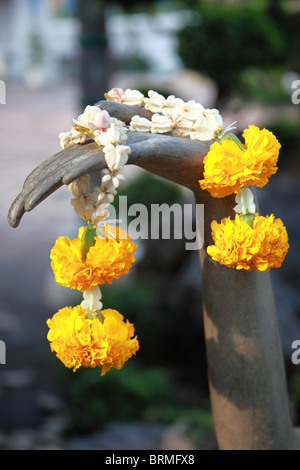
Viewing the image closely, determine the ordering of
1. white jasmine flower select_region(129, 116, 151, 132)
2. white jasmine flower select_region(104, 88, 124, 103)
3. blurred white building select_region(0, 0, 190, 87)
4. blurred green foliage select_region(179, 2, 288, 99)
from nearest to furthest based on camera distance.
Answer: white jasmine flower select_region(129, 116, 151, 132), white jasmine flower select_region(104, 88, 124, 103), blurred green foliage select_region(179, 2, 288, 99), blurred white building select_region(0, 0, 190, 87)

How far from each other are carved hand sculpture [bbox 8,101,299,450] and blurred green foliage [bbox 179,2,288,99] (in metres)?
3.69

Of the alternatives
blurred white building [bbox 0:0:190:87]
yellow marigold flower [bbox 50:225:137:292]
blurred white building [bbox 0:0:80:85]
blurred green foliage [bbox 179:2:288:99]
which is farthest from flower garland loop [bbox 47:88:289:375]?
blurred white building [bbox 0:0:80:85]

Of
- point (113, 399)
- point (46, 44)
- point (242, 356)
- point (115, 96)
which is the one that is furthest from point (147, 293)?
point (46, 44)

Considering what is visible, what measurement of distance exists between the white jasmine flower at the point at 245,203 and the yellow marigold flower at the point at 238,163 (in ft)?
0.07

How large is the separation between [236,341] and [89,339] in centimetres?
41

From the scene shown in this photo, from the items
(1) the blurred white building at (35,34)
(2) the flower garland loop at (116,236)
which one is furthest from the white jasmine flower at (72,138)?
(1) the blurred white building at (35,34)

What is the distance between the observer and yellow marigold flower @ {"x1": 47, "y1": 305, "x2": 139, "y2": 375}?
4.34 feet

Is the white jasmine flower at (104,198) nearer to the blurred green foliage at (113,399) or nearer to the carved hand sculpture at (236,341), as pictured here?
the carved hand sculpture at (236,341)

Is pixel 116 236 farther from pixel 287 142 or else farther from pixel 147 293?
pixel 287 142

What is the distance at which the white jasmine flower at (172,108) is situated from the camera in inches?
56.3

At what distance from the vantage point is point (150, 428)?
2557 millimetres

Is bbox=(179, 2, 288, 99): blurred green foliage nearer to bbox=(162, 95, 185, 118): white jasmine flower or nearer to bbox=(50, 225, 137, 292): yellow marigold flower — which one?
bbox=(162, 95, 185, 118): white jasmine flower

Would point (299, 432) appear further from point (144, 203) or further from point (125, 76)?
point (125, 76)

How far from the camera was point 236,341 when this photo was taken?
1.57 meters
